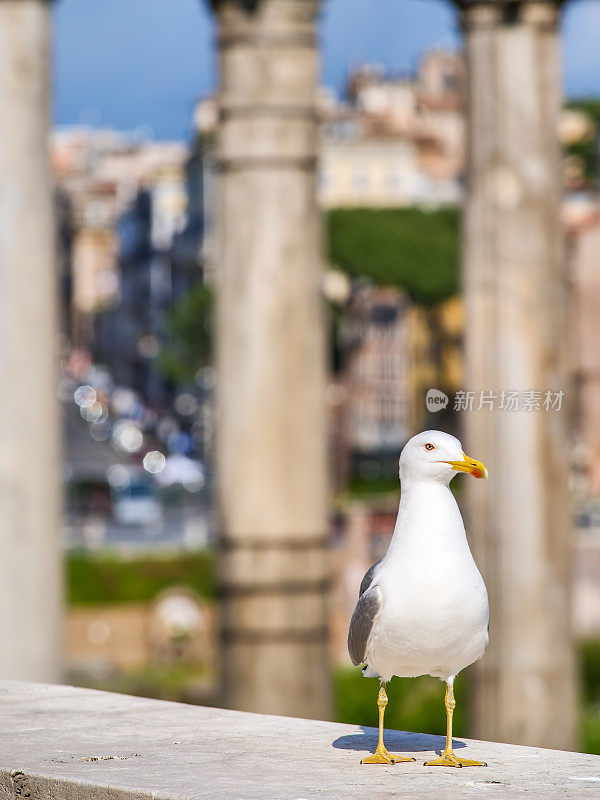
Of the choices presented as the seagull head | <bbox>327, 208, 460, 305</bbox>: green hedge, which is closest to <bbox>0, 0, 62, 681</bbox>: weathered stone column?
the seagull head

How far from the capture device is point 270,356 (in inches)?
318

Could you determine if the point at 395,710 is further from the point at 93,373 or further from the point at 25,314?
the point at 93,373

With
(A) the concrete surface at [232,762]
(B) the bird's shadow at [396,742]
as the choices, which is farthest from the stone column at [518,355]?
(B) the bird's shadow at [396,742]

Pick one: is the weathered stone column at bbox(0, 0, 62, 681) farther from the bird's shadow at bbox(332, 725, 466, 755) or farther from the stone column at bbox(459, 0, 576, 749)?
the bird's shadow at bbox(332, 725, 466, 755)

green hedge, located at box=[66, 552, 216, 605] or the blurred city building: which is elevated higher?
the blurred city building

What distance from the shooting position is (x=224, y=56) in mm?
8070

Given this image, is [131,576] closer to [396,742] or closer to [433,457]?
[396,742]

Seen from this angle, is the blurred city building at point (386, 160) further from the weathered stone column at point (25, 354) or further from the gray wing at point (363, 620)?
the gray wing at point (363, 620)

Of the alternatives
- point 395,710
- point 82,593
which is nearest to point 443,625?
point 395,710

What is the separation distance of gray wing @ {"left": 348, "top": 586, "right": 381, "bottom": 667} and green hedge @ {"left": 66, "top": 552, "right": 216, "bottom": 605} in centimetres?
2858

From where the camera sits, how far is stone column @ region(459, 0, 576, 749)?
7.88 metres

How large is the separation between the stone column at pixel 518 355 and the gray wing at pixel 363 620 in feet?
15.0

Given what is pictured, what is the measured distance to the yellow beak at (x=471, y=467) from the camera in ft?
10.1

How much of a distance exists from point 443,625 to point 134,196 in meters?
108
